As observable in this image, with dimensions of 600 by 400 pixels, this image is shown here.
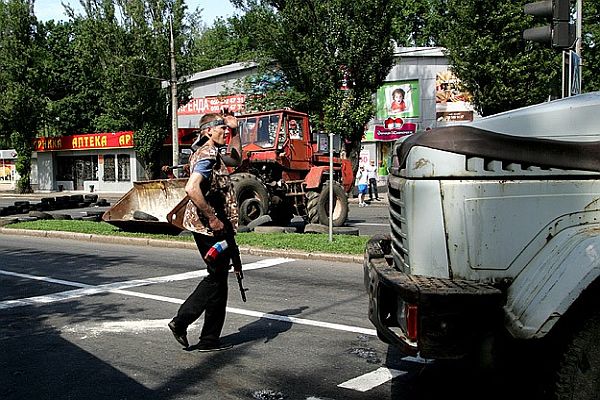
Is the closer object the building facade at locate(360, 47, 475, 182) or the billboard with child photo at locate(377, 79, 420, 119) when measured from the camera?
the building facade at locate(360, 47, 475, 182)

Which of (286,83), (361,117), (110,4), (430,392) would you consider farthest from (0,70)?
(430,392)

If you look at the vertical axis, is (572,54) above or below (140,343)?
above

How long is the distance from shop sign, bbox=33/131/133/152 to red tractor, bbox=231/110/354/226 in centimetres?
2691

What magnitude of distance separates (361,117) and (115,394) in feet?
82.5

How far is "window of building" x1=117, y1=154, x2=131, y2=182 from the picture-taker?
43125mm

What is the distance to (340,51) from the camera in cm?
2889

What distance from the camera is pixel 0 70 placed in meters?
43.8

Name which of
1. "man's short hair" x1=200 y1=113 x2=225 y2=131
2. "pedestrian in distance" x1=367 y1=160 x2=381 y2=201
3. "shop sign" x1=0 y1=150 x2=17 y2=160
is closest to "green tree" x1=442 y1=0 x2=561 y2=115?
"pedestrian in distance" x1=367 y1=160 x2=381 y2=201

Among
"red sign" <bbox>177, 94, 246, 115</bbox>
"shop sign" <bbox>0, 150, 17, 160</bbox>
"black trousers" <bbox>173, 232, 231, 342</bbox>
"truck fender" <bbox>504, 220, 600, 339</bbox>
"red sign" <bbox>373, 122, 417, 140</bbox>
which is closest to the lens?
"truck fender" <bbox>504, 220, 600, 339</bbox>

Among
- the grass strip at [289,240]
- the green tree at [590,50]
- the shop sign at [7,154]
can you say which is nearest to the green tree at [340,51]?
the green tree at [590,50]

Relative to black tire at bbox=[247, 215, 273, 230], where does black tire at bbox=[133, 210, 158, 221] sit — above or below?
above

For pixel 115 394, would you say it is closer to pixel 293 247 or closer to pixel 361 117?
pixel 293 247

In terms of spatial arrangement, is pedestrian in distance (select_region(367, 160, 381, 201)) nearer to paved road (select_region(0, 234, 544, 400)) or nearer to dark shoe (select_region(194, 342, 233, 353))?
paved road (select_region(0, 234, 544, 400))

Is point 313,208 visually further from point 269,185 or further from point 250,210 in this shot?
point 250,210
